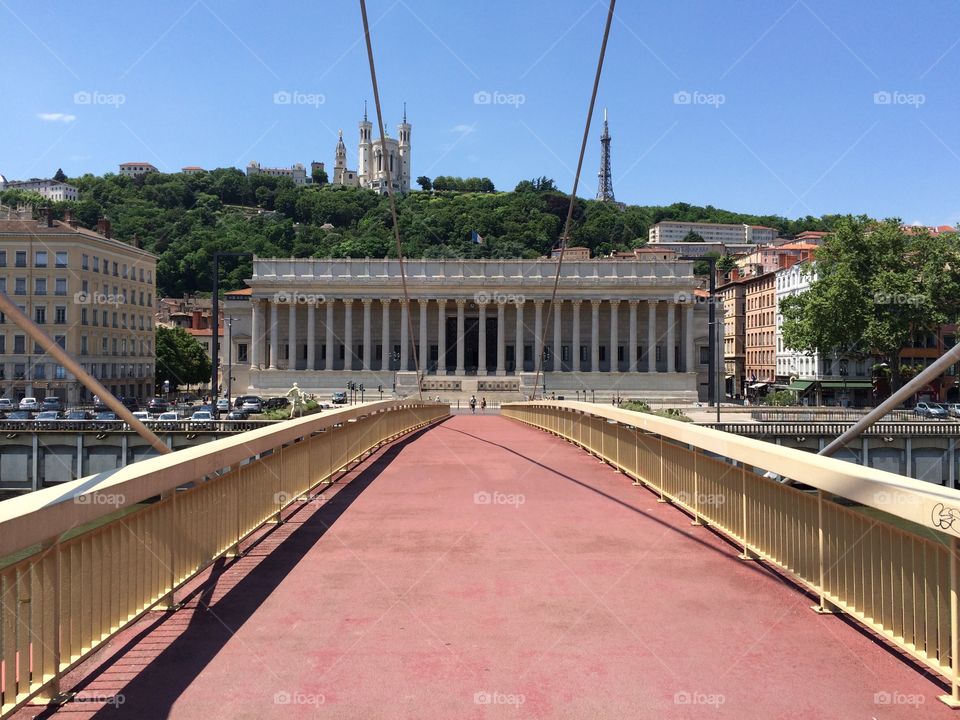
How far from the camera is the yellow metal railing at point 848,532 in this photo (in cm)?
Result: 506

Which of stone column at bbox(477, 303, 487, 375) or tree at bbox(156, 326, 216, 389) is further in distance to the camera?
stone column at bbox(477, 303, 487, 375)

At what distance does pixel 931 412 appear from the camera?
56219mm

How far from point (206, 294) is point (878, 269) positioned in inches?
4621

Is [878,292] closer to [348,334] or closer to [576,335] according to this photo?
[576,335]

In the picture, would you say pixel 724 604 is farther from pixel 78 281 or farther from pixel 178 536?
pixel 78 281

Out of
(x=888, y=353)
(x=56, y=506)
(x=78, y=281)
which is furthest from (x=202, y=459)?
(x=78, y=281)

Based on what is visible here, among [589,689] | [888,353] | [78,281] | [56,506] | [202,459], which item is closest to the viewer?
[56,506]

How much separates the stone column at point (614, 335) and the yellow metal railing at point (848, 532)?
86.6 meters

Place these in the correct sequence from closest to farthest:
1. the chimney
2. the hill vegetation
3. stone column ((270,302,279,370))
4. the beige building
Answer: the beige building
the chimney
stone column ((270,302,279,370))
the hill vegetation

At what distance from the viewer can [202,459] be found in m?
7.15

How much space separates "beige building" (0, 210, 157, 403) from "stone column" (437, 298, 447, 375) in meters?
35.5

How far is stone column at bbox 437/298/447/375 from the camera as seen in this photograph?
318 ft

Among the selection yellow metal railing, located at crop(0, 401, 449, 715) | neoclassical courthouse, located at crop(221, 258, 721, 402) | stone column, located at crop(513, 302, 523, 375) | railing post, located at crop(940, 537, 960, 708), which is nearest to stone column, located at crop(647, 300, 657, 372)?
neoclassical courthouse, located at crop(221, 258, 721, 402)

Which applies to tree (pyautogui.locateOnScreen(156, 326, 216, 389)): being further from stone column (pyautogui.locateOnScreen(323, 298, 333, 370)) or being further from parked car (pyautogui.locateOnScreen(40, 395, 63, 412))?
parked car (pyautogui.locateOnScreen(40, 395, 63, 412))
